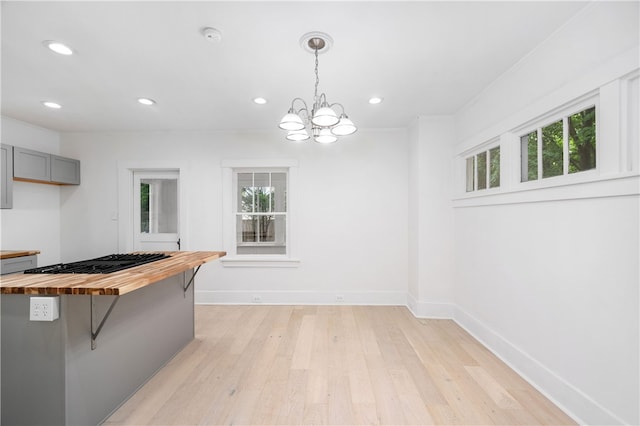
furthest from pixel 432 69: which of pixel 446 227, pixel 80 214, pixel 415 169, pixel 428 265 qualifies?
pixel 80 214

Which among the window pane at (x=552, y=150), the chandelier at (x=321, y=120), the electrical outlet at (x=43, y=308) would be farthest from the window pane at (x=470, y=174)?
the electrical outlet at (x=43, y=308)

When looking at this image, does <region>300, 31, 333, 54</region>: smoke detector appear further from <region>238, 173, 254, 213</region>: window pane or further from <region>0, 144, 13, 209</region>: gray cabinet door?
<region>0, 144, 13, 209</region>: gray cabinet door

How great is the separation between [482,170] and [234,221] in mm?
3389

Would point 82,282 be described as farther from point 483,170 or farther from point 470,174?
point 470,174

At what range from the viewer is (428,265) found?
3844 millimetres

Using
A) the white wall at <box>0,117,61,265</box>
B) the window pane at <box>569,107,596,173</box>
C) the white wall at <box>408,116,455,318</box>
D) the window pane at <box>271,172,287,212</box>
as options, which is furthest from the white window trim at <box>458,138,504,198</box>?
the white wall at <box>0,117,61,265</box>

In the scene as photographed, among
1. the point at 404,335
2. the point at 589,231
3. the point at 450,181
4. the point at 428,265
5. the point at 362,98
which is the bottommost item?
the point at 404,335

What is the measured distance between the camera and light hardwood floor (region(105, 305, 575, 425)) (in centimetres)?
193

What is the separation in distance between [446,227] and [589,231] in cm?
202

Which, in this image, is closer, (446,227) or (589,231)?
(589,231)

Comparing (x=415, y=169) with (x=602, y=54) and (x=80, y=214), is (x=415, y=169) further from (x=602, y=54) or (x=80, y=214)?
(x=80, y=214)

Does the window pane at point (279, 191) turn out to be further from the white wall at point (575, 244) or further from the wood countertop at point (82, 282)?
the white wall at point (575, 244)

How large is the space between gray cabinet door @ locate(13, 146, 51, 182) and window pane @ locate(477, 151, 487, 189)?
5556 millimetres

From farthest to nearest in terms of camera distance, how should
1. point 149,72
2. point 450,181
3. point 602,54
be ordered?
point 450,181 → point 149,72 → point 602,54
